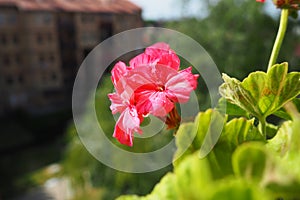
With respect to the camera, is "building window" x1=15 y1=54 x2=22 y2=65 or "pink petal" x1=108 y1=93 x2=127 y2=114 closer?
"pink petal" x1=108 y1=93 x2=127 y2=114

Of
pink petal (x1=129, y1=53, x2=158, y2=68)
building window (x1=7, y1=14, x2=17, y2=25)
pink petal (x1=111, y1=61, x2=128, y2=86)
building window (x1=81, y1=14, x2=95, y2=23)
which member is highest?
pink petal (x1=129, y1=53, x2=158, y2=68)

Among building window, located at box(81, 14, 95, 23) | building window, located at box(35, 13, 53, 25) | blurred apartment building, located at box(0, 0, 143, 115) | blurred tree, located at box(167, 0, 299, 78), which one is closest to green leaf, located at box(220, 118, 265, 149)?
blurred tree, located at box(167, 0, 299, 78)

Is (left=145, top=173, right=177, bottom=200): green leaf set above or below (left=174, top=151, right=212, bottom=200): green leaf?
below

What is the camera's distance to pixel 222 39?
4309 mm

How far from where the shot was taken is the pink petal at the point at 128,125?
21cm

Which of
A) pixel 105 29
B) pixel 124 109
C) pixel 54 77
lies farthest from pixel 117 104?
pixel 54 77

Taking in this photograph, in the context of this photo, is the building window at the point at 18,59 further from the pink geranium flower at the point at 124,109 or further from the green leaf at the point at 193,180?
the green leaf at the point at 193,180

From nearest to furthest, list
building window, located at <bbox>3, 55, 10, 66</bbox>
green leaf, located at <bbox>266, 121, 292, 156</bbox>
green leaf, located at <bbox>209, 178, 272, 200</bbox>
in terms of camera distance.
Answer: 1. green leaf, located at <bbox>209, 178, 272, 200</bbox>
2. green leaf, located at <bbox>266, 121, 292, 156</bbox>
3. building window, located at <bbox>3, 55, 10, 66</bbox>

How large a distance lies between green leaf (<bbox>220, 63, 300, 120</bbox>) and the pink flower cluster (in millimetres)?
28

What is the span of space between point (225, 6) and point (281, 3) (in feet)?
14.2

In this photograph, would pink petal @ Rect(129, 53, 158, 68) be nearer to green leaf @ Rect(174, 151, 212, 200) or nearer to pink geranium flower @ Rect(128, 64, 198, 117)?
pink geranium flower @ Rect(128, 64, 198, 117)

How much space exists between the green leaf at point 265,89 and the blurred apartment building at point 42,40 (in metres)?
6.63

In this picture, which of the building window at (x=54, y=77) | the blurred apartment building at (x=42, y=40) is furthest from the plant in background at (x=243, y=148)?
the building window at (x=54, y=77)

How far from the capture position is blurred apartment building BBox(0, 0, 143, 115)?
22.5ft
